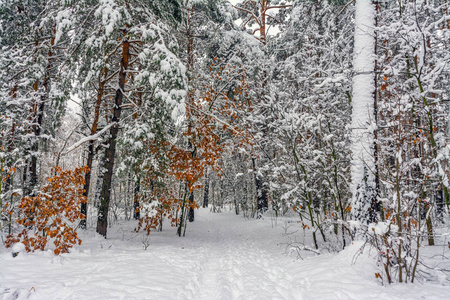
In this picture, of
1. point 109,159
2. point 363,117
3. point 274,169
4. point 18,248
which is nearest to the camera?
point 18,248

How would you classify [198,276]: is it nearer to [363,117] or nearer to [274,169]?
[274,169]

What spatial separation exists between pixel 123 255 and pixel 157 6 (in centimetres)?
686

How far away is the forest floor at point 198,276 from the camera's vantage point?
347 cm

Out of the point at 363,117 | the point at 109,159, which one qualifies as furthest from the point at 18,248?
the point at 363,117

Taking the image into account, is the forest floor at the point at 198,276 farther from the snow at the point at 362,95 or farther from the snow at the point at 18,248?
the snow at the point at 362,95

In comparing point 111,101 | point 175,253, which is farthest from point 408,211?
point 111,101

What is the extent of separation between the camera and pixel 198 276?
15.9 feet

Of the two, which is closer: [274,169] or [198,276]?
[198,276]

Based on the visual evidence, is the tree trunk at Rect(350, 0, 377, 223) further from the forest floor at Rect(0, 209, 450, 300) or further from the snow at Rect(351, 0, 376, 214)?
the forest floor at Rect(0, 209, 450, 300)

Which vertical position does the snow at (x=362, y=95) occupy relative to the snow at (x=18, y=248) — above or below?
above

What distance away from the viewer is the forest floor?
11.4ft

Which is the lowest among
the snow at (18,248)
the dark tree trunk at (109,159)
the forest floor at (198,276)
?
the forest floor at (198,276)

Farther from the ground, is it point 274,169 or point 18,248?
point 274,169

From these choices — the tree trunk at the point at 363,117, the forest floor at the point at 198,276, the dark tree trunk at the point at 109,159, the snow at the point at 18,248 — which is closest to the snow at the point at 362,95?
the tree trunk at the point at 363,117
